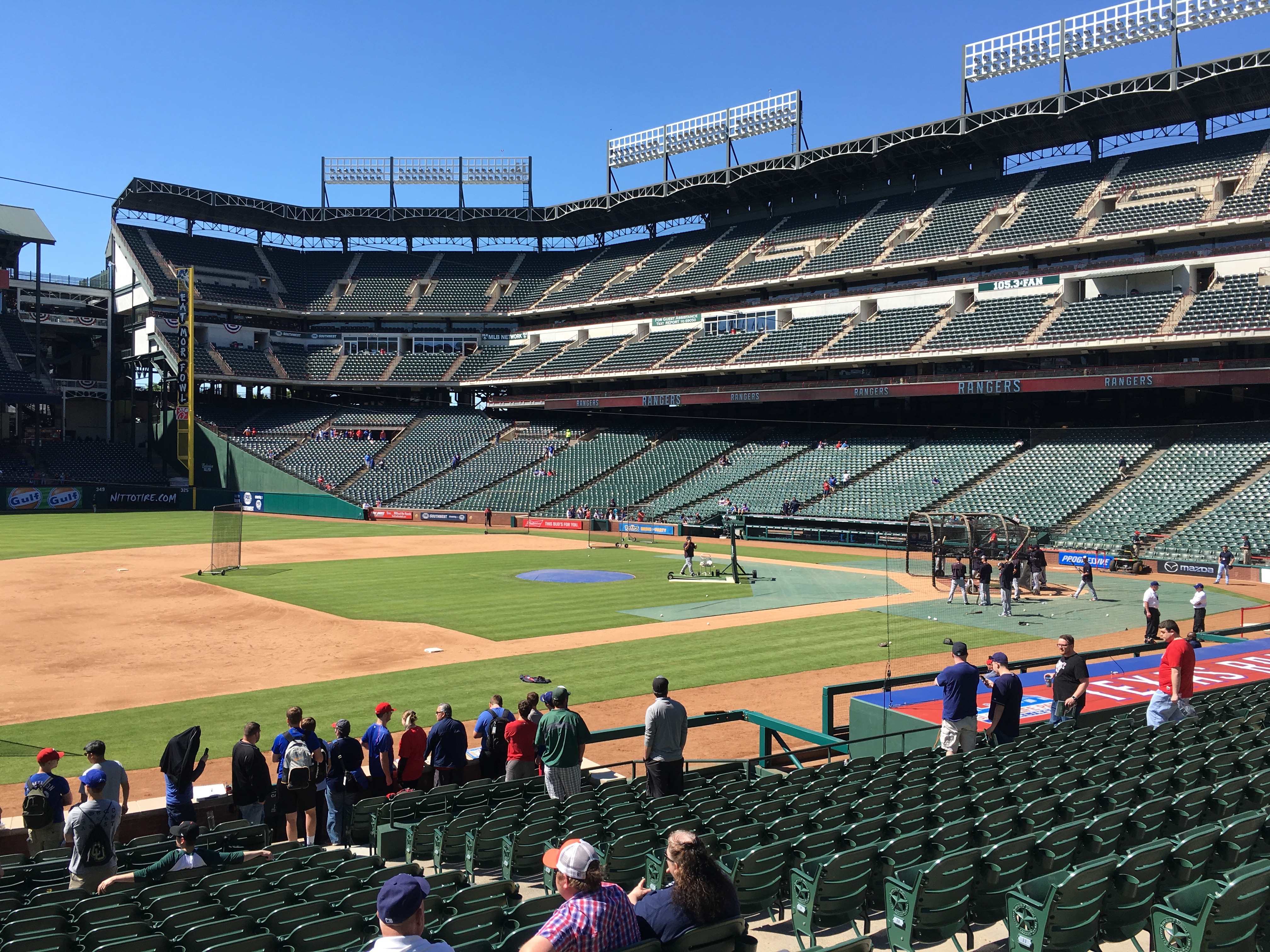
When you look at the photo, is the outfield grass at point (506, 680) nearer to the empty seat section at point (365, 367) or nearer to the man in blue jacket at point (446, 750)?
the man in blue jacket at point (446, 750)

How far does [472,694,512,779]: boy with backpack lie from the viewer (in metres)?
12.3

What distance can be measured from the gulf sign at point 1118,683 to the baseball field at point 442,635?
7.38 feet

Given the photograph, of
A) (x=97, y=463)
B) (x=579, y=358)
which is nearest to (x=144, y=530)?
(x=97, y=463)

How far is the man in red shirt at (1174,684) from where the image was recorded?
11.8 m

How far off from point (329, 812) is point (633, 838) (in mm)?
4853

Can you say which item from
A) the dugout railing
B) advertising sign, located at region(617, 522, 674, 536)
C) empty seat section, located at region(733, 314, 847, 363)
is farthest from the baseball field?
empty seat section, located at region(733, 314, 847, 363)

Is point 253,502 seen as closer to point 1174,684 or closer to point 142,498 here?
point 142,498

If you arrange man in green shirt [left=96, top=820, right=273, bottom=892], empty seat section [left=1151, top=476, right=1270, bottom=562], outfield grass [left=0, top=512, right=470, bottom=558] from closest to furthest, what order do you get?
man in green shirt [left=96, top=820, right=273, bottom=892] < empty seat section [left=1151, top=476, right=1270, bottom=562] < outfield grass [left=0, top=512, right=470, bottom=558]

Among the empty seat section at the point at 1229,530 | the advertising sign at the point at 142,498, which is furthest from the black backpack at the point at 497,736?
the advertising sign at the point at 142,498

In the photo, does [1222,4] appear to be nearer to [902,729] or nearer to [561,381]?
[561,381]

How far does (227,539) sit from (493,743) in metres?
34.2

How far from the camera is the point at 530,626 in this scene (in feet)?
86.9

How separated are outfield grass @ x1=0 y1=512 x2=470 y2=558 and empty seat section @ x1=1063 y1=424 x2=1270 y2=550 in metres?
37.2

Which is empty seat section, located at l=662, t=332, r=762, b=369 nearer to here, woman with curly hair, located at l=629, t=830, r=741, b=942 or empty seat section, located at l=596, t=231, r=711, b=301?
empty seat section, located at l=596, t=231, r=711, b=301
